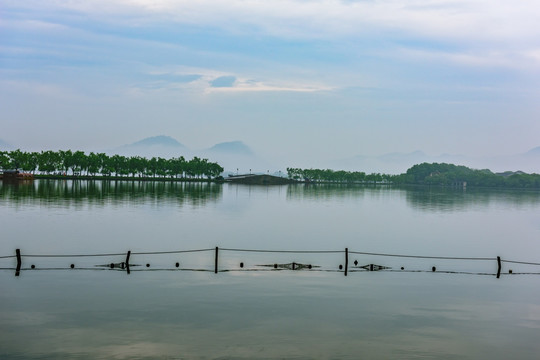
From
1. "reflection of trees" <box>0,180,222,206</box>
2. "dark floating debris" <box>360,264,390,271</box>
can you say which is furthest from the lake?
"reflection of trees" <box>0,180,222,206</box>

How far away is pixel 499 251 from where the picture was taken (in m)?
56.9

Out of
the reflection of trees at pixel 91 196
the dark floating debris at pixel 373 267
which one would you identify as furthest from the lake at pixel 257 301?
the reflection of trees at pixel 91 196

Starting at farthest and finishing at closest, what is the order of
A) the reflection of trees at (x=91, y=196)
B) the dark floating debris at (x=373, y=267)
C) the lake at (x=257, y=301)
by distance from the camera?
the reflection of trees at (x=91, y=196) < the dark floating debris at (x=373, y=267) < the lake at (x=257, y=301)

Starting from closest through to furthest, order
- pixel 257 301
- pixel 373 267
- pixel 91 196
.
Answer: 1. pixel 257 301
2. pixel 373 267
3. pixel 91 196

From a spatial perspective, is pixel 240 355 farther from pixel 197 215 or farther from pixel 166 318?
pixel 197 215

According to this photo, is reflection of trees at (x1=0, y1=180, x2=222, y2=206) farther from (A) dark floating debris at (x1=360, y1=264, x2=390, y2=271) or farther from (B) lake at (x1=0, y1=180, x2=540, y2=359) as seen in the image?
(A) dark floating debris at (x1=360, y1=264, x2=390, y2=271)

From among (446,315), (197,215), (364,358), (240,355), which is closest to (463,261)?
(446,315)

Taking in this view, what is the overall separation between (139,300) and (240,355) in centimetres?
1015

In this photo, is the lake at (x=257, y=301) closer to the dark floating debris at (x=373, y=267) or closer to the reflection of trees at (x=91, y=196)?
the dark floating debris at (x=373, y=267)

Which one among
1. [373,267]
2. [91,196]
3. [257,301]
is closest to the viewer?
[257,301]

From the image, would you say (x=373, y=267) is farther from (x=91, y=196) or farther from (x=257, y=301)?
(x=91, y=196)

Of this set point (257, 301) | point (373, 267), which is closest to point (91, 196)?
point (373, 267)

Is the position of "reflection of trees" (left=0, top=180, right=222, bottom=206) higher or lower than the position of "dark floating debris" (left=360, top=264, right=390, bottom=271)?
higher

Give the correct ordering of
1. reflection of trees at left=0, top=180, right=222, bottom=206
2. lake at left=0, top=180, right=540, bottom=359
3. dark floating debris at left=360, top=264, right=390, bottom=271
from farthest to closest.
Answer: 1. reflection of trees at left=0, top=180, right=222, bottom=206
2. dark floating debris at left=360, top=264, right=390, bottom=271
3. lake at left=0, top=180, right=540, bottom=359
